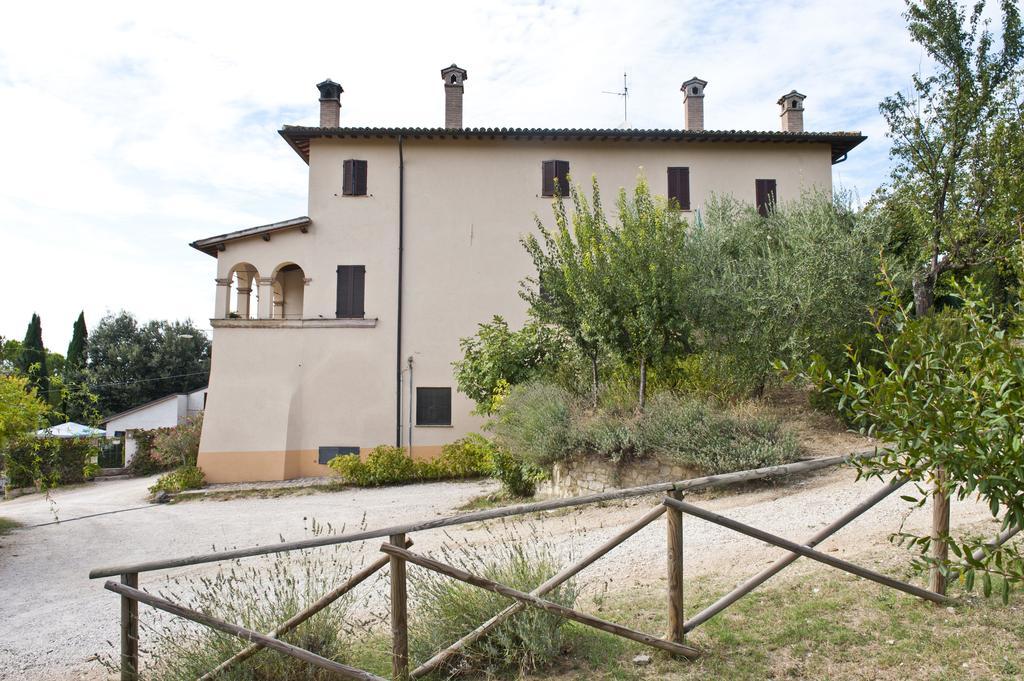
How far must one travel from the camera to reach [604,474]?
11414 mm

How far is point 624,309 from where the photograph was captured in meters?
12.3

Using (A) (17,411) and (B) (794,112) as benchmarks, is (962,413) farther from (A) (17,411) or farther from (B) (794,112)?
(B) (794,112)

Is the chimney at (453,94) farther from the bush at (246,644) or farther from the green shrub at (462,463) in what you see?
the bush at (246,644)

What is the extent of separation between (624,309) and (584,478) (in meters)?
3.00

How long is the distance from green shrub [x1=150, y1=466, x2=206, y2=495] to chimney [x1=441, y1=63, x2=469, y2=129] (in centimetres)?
1222

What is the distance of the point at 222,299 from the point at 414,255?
5.67 metres

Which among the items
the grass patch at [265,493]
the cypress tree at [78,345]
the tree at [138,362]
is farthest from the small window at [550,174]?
the cypress tree at [78,345]

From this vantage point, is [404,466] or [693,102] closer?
[404,466]

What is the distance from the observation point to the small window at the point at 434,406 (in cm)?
1967

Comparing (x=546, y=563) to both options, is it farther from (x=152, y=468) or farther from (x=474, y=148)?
(x=152, y=468)

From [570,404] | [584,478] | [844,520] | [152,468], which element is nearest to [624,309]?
[570,404]

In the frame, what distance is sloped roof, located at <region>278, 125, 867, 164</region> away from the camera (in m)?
19.9

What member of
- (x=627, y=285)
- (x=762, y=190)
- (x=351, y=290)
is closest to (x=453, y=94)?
(x=351, y=290)

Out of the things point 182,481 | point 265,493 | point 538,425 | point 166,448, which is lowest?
point 265,493
